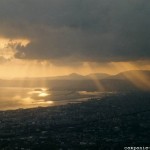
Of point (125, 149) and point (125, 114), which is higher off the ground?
point (125, 114)

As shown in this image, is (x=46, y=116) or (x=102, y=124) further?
(x=46, y=116)

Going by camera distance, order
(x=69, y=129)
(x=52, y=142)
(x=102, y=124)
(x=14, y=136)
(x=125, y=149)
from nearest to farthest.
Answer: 1. (x=125, y=149)
2. (x=52, y=142)
3. (x=14, y=136)
4. (x=69, y=129)
5. (x=102, y=124)

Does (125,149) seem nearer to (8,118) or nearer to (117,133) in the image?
(117,133)

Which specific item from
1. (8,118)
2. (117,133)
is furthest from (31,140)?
(8,118)

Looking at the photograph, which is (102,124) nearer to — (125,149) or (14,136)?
(14,136)

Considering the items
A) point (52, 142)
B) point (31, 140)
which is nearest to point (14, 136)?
point (31, 140)

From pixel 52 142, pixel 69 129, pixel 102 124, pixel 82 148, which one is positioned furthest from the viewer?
pixel 102 124
